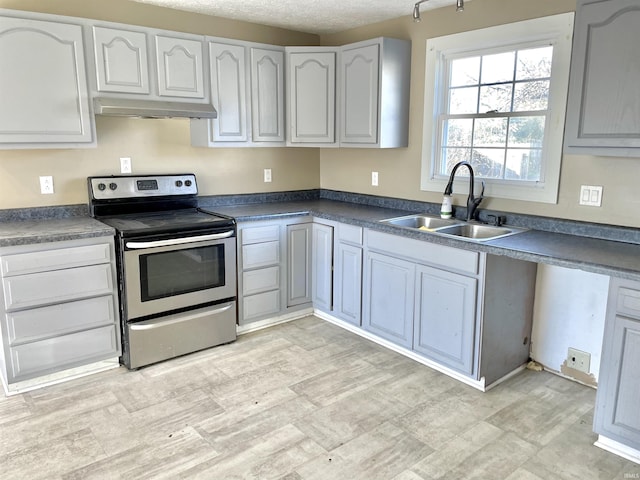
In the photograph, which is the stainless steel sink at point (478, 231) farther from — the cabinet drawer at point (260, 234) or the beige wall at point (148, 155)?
the beige wall at point (148, 155)

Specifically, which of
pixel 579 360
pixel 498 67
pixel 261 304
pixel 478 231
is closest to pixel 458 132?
pixel 498 67

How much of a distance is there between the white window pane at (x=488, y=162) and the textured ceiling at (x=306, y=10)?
1006 mm

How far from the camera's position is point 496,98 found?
3.12 metres

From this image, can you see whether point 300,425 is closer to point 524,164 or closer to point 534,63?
point 524,164

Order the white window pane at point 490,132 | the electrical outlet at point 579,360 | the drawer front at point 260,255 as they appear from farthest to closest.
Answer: the drawer front at point 260,255
the white window pane at point 490,132
the electrical outlet at point 579,360

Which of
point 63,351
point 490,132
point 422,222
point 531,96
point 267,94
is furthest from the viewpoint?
point 267,94

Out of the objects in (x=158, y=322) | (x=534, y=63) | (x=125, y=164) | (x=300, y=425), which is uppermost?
(x=534, y=63)

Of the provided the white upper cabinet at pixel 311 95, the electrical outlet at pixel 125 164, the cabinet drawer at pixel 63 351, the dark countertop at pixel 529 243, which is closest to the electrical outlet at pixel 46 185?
the electrical outlet at pixel 125 164

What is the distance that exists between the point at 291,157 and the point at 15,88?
Result: 7.07 ft

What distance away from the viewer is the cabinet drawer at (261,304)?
3.53 m

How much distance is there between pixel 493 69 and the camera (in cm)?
311

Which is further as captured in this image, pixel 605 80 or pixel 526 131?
pixel 526 131

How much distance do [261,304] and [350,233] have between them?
0.87m

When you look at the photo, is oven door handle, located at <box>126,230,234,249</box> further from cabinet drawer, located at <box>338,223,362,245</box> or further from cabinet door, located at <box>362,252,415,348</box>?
cabinet door, located at <box>362,252,415,348</box>
